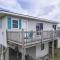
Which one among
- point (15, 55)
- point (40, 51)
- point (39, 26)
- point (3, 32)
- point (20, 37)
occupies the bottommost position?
point (15, 55)

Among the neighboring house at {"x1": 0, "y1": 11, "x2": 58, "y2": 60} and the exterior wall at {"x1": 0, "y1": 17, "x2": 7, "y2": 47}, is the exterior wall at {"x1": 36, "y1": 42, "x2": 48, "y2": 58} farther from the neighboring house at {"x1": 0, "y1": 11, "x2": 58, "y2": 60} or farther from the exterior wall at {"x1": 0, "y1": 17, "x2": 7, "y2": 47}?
the exterior wall at {"x1": 0, "y1": 17, "x2": 7, "y2": 47}

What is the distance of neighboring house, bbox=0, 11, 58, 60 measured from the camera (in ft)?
28.1

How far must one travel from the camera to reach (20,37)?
820 centimetres

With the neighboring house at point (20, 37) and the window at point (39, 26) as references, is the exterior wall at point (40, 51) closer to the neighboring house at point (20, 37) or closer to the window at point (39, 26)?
the neighboring house at point (20, 37)

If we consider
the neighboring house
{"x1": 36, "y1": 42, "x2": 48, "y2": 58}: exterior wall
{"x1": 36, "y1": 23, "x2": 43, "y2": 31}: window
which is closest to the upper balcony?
the neighboring house

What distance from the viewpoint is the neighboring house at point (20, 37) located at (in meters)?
8.56

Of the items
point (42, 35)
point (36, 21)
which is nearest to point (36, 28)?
point (36, 21)

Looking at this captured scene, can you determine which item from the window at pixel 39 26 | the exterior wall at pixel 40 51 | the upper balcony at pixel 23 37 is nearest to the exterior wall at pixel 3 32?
the upper balcony at pixel 23 37

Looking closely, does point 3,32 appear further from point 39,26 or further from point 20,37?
point 39,26

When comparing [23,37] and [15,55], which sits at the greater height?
[23,37]

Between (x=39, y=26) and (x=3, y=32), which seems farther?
(x=39, y=26)

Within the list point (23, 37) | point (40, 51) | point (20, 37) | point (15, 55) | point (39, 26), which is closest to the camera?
point (23, 37)

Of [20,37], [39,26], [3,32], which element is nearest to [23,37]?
[20,37]

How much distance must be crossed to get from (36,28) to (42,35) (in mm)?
4390
